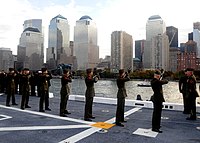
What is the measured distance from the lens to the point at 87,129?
22.2 feet

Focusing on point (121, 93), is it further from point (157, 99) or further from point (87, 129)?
point (87, 129)

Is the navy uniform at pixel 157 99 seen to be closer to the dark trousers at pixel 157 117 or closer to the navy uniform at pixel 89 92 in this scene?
the dark trousers at pixel 157 117

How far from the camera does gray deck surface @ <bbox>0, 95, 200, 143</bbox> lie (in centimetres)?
584

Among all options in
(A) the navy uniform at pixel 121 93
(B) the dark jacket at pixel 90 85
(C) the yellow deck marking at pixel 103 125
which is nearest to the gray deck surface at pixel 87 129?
(C) the yellow deck marking at pixel 103 125

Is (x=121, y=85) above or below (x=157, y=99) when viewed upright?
above

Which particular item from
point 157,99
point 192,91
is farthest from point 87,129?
point 192,91

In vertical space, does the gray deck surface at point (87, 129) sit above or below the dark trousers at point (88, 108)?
below

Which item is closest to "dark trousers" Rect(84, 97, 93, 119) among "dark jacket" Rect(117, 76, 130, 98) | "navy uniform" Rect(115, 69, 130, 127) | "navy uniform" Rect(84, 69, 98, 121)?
"navy uniform" Rect(84, 69, 98, 121)

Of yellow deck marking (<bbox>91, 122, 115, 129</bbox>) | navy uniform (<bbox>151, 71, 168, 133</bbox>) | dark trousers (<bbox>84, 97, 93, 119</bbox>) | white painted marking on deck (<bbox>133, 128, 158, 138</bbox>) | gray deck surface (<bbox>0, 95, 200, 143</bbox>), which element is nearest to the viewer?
gray deck surface (<bbox>0, 95, 200, 143</bbox>)

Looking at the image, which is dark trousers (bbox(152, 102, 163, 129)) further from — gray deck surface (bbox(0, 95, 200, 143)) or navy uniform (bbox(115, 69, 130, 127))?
navy uniform (bbox(115, 69, 130, 127))

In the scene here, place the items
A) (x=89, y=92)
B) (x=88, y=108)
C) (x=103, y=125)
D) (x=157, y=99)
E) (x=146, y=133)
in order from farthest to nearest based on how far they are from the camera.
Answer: (x=89, y=92), (x=88, y=108), (x=103, y=125), (x=157, y=99), (x=146, y=133)

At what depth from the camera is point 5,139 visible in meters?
5.76

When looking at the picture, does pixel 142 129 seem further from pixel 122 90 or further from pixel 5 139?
pixel 5 139

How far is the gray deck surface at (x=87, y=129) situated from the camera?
5840 mm
